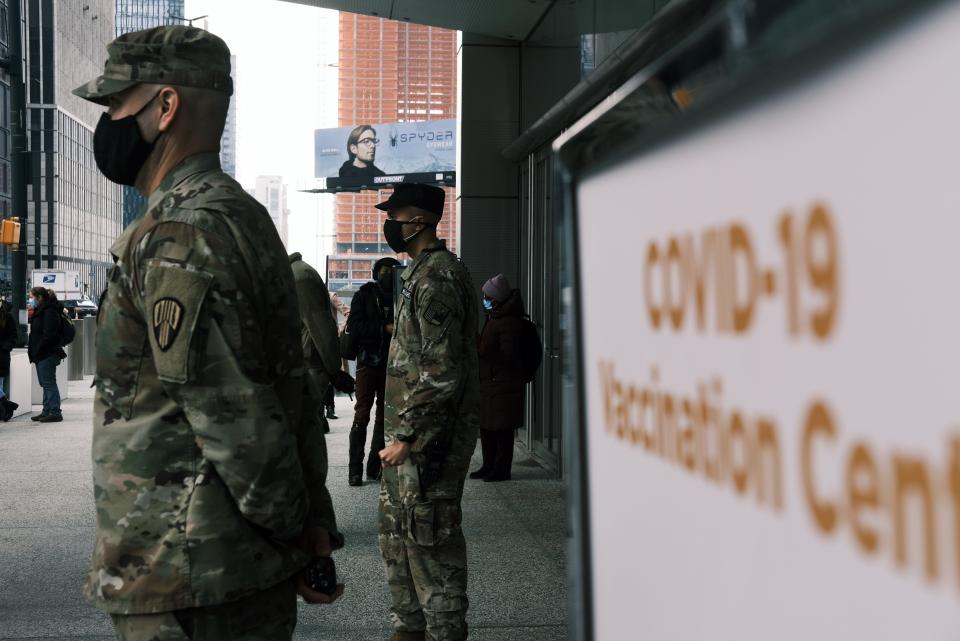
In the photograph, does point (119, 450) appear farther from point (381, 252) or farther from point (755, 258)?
point (381, 252)

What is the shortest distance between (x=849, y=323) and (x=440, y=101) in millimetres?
84552

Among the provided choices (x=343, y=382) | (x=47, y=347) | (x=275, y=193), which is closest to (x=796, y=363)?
(x=343, y=382)

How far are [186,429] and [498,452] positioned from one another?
7741mm

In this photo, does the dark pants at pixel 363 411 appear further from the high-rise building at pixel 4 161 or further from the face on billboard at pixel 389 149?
the high-rise building at pixel 4 161

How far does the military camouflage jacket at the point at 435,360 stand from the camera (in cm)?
436

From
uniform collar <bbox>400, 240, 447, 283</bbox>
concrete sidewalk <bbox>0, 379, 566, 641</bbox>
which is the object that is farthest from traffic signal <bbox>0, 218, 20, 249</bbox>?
uniform collar <bbox>400, 240, 447, 283</bbox>

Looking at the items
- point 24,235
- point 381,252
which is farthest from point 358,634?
point 381,252

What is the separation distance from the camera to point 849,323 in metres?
0.62

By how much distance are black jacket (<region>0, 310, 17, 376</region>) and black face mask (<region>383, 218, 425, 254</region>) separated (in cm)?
1070

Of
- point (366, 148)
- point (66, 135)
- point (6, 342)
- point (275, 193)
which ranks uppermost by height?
point (275, 193)

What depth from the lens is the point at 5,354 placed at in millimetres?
14414

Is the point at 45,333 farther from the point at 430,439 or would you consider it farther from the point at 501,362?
the point at 430,439

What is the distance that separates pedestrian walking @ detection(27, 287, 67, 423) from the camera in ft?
46.9

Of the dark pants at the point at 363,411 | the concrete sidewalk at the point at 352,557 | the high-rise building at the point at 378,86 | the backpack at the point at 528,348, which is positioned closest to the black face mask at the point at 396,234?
the concrete sidewalk at the point at 352,557
